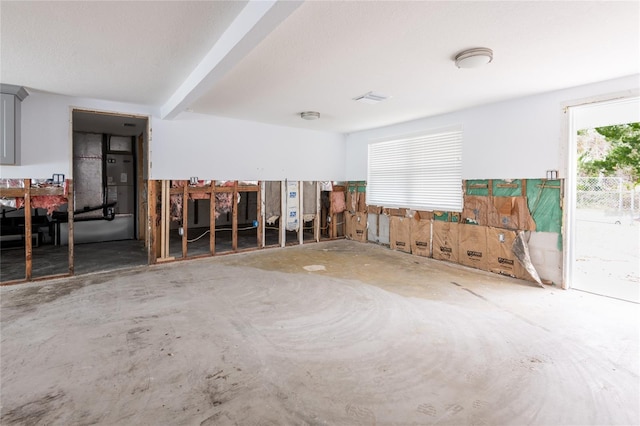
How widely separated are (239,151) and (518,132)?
4.62 meters

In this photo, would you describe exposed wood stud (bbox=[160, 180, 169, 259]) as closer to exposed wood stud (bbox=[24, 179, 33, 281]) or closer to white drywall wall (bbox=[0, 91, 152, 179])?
white drywall wall (bbox=[0, 91, 152, 179])

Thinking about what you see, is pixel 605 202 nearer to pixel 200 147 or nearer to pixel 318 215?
pixel 318 215

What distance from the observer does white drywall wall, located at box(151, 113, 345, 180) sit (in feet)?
17.9

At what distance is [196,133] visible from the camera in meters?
5.68

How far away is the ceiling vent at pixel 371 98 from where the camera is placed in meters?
4.41

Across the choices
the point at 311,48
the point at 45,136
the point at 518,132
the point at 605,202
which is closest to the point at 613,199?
the point at 605,202

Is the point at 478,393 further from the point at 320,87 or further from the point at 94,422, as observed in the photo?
the point at 320,87

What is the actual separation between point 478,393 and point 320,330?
4.37 ft

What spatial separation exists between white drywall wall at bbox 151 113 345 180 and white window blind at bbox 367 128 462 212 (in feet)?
3.58

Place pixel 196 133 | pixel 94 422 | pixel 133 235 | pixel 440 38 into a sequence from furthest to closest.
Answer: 1. pixel 133 235
2. pixel 196 133
3. pixel 440 38
4. pixel 94 422

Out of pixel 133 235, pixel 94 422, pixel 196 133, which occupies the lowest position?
pixel 94 422

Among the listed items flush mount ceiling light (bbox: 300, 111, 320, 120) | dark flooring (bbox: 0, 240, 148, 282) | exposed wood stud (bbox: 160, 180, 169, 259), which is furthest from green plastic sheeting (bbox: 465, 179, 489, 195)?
dark flooring (bbox: 0, 240, 148, 282)

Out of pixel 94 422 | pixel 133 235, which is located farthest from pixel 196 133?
pixel 94 422

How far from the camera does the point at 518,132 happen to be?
15.1 ft
